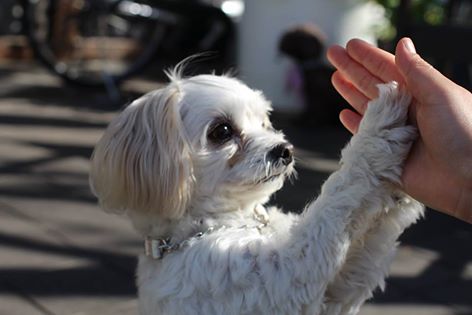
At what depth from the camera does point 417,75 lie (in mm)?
2195

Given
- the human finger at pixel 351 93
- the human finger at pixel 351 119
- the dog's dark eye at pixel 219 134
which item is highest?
the human finger at pixel 351 93

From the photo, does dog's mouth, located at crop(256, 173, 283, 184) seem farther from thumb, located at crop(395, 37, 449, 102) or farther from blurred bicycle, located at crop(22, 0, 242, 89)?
blurred bicycle, located at crop(22, 0, 242, 89)

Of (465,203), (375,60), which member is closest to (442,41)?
(375,60)

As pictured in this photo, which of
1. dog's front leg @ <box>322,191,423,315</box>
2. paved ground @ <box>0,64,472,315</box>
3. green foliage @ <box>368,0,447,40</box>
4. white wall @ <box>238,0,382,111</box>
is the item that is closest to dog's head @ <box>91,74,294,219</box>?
dog's front leg @ <box>322,191,423,315</box>

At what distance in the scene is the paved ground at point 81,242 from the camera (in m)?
3.58

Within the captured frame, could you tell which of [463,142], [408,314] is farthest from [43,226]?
[463,142]

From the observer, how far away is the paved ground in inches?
141

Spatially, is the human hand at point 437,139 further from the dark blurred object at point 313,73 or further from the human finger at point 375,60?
the dark blurred object at point 313,73

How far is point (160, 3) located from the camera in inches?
324

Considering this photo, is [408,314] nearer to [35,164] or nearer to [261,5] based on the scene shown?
[35,164]

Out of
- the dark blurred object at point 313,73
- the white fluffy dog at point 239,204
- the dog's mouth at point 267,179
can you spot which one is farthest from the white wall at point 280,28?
the dog's mouth at point 267,179

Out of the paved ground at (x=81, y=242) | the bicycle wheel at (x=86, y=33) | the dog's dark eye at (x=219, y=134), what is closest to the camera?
the dog's dark eye at (x=219, y=134)

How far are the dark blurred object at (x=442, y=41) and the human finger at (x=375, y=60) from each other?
3.45m

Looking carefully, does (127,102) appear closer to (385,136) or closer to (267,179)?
(267,179)
